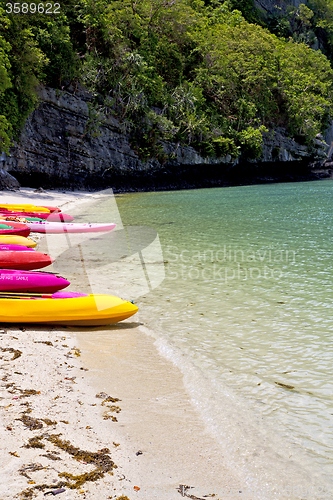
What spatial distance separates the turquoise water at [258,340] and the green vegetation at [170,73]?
18.7 metres

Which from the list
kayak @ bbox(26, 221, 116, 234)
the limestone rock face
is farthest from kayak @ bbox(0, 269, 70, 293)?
the limestone rock face

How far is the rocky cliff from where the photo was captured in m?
29.2

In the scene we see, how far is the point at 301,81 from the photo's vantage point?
154ft

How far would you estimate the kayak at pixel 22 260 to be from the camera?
24.2 feet

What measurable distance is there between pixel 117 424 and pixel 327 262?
661 centimetres

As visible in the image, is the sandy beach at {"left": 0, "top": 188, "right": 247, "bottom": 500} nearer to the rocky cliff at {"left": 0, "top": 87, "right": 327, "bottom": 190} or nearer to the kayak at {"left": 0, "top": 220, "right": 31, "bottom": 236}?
the kayak at {"left": 0, "top": 220, "right": 31, "bottom": 236}

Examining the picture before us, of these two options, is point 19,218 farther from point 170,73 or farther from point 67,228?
point 170,73

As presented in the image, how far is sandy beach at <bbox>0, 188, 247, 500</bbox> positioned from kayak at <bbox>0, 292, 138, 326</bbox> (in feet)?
1.32

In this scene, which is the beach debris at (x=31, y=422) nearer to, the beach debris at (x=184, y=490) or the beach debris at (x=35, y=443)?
the beach debris at (x=35, y=443)

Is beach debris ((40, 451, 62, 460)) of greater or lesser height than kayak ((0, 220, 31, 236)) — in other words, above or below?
below

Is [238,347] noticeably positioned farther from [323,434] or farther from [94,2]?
[94,2]

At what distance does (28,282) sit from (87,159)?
28326 millimetres

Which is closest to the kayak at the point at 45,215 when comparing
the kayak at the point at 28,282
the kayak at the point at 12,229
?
the kayak at the point at 12,229

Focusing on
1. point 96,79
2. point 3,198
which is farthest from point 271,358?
point 96,79
